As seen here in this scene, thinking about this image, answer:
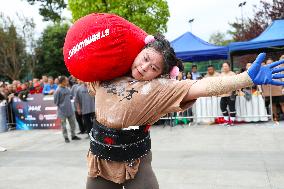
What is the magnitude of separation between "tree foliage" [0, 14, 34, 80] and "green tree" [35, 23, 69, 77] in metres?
1.17

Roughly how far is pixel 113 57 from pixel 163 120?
7.81m

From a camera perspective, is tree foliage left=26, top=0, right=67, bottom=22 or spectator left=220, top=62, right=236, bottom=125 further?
tree foliage left=26, top=0, right=67, bottom=22

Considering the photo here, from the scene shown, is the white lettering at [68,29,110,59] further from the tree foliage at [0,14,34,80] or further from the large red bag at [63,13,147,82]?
the tree foliage at [0,14,34,80]

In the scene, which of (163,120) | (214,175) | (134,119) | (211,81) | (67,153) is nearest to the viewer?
(211,81)

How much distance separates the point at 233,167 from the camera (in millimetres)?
5391

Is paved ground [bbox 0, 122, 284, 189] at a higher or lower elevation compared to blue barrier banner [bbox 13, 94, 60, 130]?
lower

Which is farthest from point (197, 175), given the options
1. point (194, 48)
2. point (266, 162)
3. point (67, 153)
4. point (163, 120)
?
point (194, 48)

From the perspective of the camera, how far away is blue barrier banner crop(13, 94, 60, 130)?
10789mm

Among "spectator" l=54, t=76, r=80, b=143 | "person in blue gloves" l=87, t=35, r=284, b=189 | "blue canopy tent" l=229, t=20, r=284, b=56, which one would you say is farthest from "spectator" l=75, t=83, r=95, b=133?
"person in blue gloves" l=87, t=35, r=284, b=189

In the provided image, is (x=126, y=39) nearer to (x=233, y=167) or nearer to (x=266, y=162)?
(x=233, y=167)

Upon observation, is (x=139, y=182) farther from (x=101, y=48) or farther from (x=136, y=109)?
(x=101, y=48)

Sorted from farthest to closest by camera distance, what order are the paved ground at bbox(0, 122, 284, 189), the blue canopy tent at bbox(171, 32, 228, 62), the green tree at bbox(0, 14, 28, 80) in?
the green tree at bbox(0, 14, 28, 80)
the blue canopy tent at bbox(171, 32, 228, 62)
the paved ground at bbox(0, 122, 284, 189)

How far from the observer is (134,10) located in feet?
52.9

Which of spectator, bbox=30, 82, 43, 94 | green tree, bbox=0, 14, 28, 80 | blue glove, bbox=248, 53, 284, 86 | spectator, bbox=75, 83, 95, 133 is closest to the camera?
blue glove, bbox=248, 53, 284, 86
